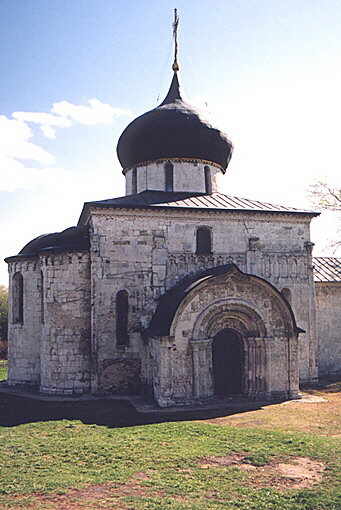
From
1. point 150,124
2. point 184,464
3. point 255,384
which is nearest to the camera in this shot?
point 184,464

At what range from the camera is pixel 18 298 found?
18.3 metres

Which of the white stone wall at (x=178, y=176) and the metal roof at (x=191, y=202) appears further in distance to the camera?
the white stone wall at (x=178, y=176)

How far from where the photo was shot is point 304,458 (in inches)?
351

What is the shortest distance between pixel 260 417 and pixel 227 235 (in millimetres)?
6738

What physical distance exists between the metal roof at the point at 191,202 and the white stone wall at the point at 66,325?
2.26 metres

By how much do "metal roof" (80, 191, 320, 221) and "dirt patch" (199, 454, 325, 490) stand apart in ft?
29.9

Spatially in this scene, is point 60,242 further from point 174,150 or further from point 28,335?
point 174,150

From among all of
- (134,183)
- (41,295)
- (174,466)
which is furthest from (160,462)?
(134,183)

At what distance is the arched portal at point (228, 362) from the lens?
15039mm

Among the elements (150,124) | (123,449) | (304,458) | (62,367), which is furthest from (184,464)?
(150,124)

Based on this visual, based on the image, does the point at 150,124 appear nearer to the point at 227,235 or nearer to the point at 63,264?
the point at 227,235

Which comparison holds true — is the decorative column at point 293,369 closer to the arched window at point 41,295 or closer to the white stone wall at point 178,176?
the white stone wall at point 178,176

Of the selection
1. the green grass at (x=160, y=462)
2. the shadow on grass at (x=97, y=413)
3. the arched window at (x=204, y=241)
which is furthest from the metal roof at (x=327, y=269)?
the green grass at (x=160, y=462)

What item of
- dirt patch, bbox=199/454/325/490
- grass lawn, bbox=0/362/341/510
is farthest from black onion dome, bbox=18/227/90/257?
dirt patch, bbox=199/454/325/490
